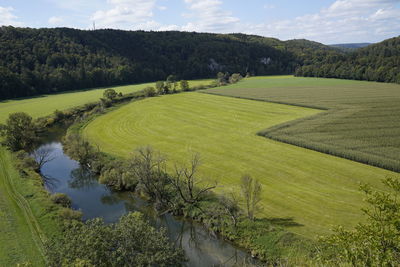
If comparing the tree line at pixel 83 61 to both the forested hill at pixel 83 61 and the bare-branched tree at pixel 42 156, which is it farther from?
the bare-branched tree at pixel 42 156

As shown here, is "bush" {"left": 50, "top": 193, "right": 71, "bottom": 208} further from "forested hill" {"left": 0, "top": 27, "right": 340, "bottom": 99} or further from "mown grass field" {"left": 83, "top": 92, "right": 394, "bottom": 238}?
"forested hill" {"left": 0, "top": 27, "right": 340, "bottom": 99}

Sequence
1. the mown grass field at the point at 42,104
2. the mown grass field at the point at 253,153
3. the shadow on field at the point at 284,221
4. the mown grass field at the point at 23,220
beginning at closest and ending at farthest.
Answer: the mown grass field at the point at 23,220
the shadow on field at the point at 284,221
the mown grass field at the point at 253,153
the mown grass field at the point at 42,104

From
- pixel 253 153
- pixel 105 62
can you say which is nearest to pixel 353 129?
pixel 253 153

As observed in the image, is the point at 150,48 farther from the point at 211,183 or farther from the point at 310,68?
the point at 211,183

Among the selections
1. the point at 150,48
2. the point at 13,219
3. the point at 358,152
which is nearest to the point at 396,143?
the point at 358,152

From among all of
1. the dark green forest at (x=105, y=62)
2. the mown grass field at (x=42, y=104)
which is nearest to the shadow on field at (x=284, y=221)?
the mown grass field at (x=42, y=104)
